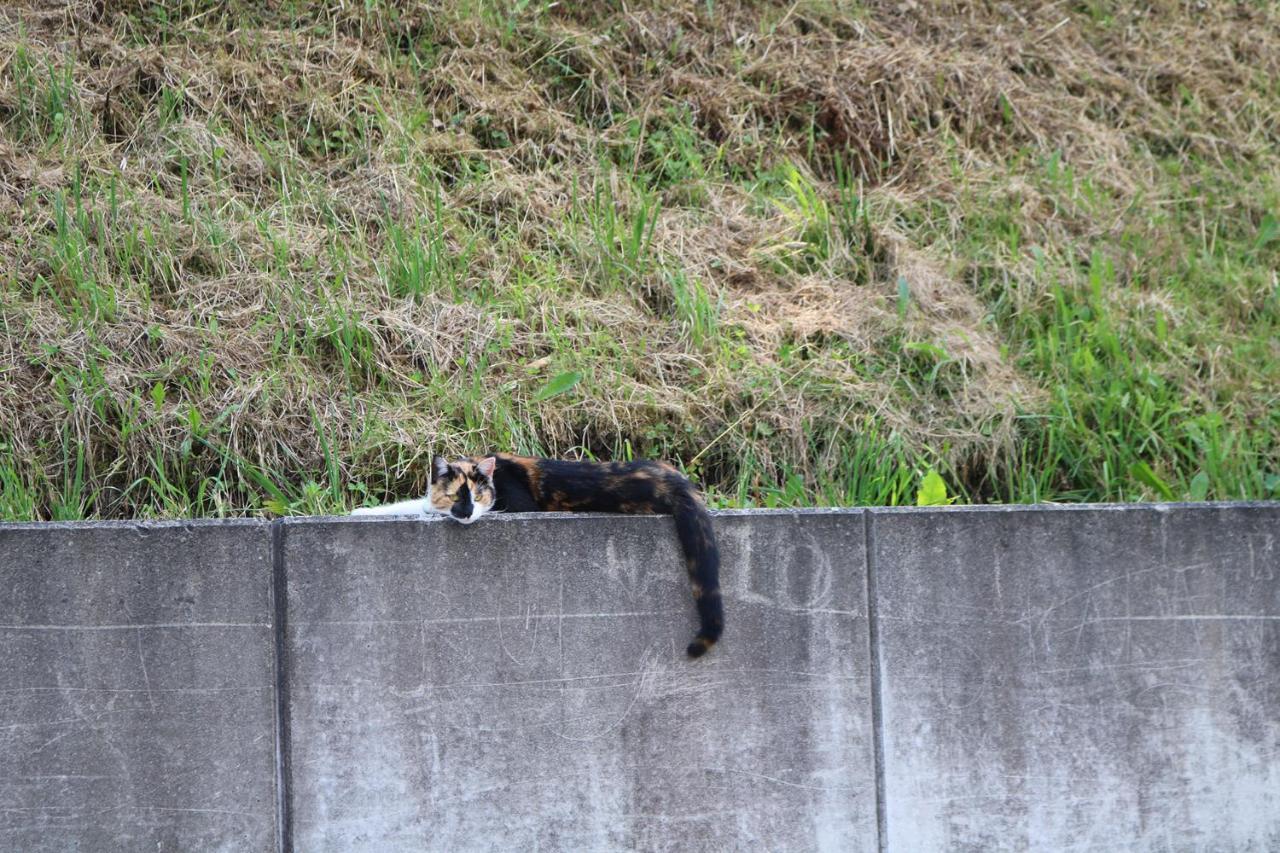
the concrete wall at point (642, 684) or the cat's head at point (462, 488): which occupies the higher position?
the cat's head at point (462, 488)

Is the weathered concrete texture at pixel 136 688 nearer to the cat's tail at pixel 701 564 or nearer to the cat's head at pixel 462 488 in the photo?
the cat's head at pixel 462 488

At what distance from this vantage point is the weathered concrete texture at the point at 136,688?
3.51 metres

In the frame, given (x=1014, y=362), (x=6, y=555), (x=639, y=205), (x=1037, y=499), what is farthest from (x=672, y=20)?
(x=6, y=555)

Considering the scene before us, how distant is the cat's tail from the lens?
3.66 metres

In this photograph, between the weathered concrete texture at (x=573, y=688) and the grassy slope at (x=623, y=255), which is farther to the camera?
the grassy slope at (x=623, y=255)

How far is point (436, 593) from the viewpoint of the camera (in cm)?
368

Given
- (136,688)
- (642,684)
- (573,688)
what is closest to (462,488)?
(573,688)

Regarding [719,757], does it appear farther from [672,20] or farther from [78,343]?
[672,20]

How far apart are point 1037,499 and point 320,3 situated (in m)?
4.61

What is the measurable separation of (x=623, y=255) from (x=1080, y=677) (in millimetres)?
2667

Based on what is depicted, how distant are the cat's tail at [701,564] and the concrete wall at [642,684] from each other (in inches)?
3.3

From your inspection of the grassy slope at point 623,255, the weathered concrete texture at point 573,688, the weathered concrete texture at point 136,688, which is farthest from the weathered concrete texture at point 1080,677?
the weathered concrete texture at point 136,688

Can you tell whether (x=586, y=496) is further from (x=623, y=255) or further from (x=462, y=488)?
(x=623, y=255)

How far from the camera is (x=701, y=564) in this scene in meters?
3.66
